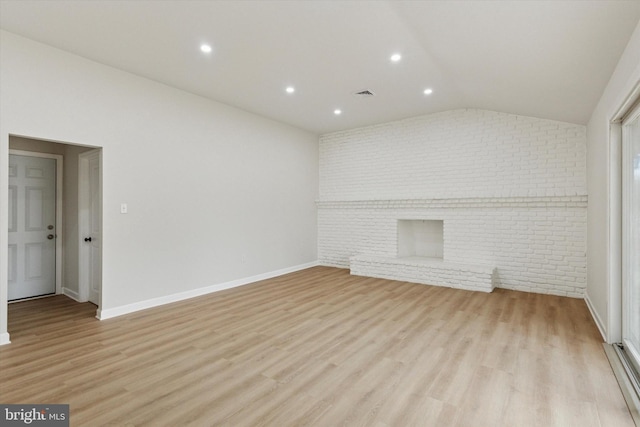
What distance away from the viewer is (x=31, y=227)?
4.42 metres

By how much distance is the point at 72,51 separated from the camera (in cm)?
328

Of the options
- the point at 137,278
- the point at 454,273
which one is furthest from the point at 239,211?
the point at 454,273

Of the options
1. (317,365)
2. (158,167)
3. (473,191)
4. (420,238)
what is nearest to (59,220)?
(158,167)

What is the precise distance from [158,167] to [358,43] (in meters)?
2.89

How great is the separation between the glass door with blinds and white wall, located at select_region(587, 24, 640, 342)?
7 centimetres

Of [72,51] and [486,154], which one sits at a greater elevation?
[72,51]

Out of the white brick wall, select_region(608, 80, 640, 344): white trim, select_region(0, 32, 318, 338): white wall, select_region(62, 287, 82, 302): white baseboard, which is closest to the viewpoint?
select_region(608, 80, 640, 344): white trim

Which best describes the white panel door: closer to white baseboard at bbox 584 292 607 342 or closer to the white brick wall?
the white brick wall

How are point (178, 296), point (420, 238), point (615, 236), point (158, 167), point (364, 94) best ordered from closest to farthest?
1. point (615, 236)
2. point (158, 167)
3. point (178, 296)
4. point (364, 94)
5. point (420, 238)

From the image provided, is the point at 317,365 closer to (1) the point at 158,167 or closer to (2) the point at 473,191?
(1) the point at 158,167

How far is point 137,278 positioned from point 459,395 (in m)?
3.69

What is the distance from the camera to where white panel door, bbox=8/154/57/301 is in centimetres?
427

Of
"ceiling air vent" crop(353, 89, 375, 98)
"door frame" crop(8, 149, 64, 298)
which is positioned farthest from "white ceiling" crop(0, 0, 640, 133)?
"door frame" crop(8, 149, 64, 298)

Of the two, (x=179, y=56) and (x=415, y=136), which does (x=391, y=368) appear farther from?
(x=415, y=136)
